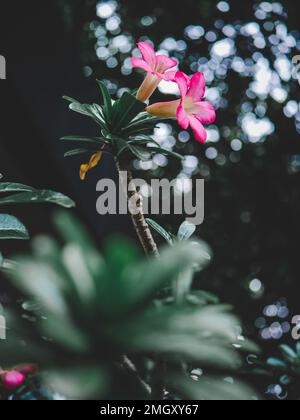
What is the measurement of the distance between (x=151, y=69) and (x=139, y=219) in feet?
0.96

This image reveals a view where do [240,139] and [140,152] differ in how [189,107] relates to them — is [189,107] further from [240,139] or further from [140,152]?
[240,139]

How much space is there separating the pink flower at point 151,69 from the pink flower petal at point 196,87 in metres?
0.04

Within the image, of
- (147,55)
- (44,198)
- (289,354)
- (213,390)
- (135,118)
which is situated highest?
(147,55)

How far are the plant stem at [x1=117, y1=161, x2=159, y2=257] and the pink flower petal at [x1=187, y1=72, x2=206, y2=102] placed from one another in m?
0.21

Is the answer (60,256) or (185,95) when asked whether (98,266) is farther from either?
(185,95)

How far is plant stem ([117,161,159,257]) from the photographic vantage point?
557 millimetres

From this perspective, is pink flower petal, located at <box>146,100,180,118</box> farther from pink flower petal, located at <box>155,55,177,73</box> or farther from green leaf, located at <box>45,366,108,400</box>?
green leaf, located at <box>45,366,108,400</box>

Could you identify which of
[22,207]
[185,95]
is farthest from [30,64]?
[185,95]

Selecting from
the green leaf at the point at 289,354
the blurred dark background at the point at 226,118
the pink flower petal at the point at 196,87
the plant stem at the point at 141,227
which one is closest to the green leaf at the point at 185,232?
the plant stem at the point at 141,227

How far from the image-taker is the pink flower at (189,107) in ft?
2.27

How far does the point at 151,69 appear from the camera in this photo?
2.39ft

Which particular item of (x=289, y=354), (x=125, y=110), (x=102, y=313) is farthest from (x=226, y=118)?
(x=102, y=313)

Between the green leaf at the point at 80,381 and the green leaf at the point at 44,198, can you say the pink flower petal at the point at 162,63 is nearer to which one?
the green leaf at the point at 44,198

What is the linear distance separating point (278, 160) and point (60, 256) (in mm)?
2992
